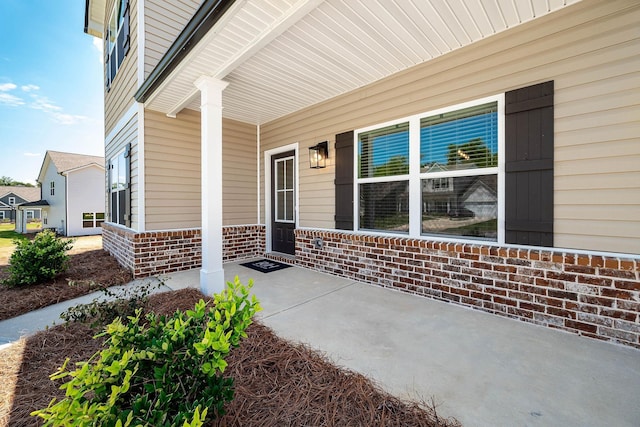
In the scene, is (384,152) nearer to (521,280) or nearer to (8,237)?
(521,280)

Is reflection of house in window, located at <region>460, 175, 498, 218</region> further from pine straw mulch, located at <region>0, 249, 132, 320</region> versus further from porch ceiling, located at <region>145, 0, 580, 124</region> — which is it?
pine straw mulch, located at <region>0, 249, 132, 320</region>

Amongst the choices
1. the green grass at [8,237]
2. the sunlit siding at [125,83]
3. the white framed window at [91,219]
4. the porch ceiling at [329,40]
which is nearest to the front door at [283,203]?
the porch ceiling at [329,40]

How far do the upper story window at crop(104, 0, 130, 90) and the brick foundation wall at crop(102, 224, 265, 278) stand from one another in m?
3.50

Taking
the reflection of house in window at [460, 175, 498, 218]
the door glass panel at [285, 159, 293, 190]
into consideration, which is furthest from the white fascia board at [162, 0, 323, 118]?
the reflection of house in window at [460, 175, 498, 218]

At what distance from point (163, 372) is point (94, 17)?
10.6 metres

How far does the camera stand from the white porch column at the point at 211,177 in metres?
3.38

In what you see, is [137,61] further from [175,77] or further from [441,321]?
[441,321]

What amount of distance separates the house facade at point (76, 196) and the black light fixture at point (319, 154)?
13.4m

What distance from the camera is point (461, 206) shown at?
307 cm

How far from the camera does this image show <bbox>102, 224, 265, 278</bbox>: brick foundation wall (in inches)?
164

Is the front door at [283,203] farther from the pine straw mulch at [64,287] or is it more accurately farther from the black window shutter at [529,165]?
the black window shutter at [529,165]

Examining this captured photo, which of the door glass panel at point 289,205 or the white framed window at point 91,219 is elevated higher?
the door glass panel at point 289,205

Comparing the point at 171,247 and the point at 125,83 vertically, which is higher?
the point at 125,83

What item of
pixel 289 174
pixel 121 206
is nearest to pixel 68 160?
pixel 121 206
